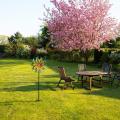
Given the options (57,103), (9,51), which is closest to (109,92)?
(57,103)

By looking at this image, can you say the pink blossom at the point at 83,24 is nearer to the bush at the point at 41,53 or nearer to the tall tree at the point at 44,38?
the bush at the point at 41,53

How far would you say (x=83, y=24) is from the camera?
28234 millimetres

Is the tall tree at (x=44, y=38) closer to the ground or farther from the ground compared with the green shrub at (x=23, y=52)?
farther from the ground

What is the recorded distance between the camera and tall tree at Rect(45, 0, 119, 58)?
28.1 meters

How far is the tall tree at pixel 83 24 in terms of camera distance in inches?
1106

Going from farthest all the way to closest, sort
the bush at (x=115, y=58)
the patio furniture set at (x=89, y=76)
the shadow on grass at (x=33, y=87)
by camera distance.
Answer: the bush at (x=115, y=58)
the patio furniture set at (x=89, y=76)
the shadow on grass at (x=33, y=87)

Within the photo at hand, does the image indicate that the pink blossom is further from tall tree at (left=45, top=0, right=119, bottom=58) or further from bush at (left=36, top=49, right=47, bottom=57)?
bush at (left=36, top=49, right=47, bottom=57)

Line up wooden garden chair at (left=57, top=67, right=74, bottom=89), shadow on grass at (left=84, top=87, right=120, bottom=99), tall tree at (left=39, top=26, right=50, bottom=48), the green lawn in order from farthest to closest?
1. tall tree at (left=39, top=26, right=50, bottom=48)
2. wooden garden chair at (left=57, top=67, right=74, bottom=89)
3. shadow on grass at (left=84, top=87, right=120, bottom=99)
4. the green lawn

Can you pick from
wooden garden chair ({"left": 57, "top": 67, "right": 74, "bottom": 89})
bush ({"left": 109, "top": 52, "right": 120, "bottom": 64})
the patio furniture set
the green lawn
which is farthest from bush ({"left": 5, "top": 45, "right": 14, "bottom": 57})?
wooden garden chair ({"left": 57, "top": 67, "right": 74, "bottom": 89})

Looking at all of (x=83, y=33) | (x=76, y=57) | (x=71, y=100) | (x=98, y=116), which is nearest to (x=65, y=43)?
(x=83, y=33)

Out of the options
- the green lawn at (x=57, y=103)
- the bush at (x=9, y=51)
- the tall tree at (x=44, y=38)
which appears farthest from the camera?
the tall tree at (x=44, y=38)

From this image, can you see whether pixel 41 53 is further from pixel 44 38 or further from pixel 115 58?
pixel 115 58

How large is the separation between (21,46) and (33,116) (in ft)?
107

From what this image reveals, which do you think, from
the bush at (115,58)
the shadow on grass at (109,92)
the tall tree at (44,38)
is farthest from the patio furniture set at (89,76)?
the tall tree at (44,38)
